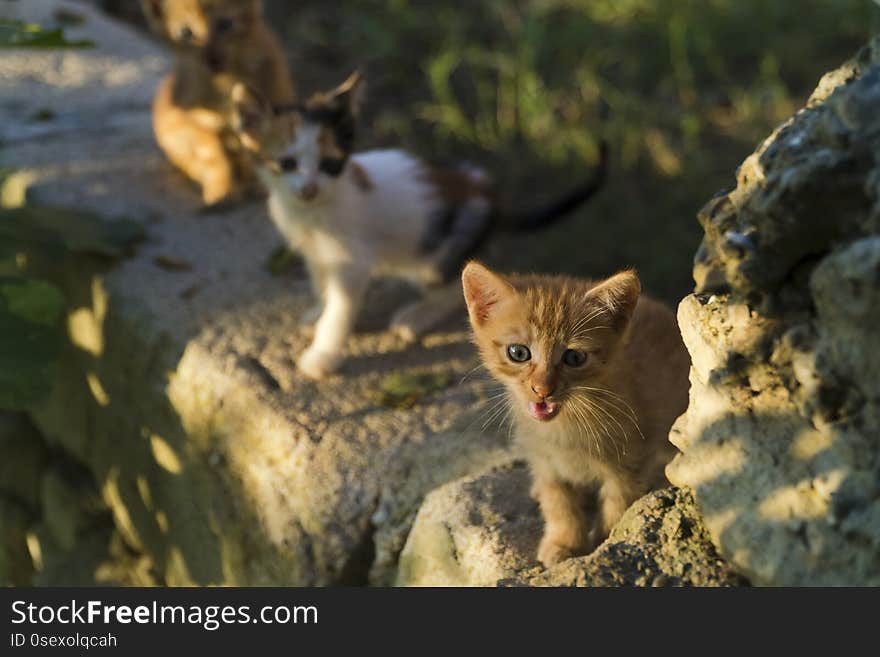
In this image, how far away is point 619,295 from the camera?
215 centimetres

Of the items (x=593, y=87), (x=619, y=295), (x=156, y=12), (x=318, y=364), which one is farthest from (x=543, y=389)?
(x=593, y=87)

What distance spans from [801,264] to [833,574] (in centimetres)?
49

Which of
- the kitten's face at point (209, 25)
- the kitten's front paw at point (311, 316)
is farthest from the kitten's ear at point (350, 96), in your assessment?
the kitten's face at point (209, 25)

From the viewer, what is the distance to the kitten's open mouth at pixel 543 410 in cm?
215

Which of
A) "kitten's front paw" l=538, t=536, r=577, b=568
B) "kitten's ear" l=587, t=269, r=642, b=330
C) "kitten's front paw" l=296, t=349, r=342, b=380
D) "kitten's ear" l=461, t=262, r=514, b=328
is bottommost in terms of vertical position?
"kitten's front paw" l=538, t=536, r=577, b=568

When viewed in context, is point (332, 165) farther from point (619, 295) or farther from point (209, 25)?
point (619, 295)

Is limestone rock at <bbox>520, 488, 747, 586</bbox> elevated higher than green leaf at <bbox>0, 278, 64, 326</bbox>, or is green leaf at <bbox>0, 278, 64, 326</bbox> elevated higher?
green leaf at <bbox>0, 278, 64, 326</bbox>

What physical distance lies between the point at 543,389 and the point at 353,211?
1.32 metres

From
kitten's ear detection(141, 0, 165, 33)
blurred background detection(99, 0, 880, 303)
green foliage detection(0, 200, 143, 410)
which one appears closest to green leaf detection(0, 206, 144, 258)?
green foliage detection(0, 200, 143, 410)

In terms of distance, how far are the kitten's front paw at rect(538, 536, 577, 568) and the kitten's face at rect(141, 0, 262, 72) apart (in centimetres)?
245

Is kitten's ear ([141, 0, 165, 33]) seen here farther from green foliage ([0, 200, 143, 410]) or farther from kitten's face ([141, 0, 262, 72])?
green foliage ([0, 200, 143, 410])

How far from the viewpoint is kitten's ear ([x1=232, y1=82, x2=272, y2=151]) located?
313cm

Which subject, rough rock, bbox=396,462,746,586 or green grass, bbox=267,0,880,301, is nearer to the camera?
rough rock, bbox=396,462,746,586

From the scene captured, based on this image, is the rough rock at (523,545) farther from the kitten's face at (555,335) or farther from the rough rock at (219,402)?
the kitten's face at (555,335)
